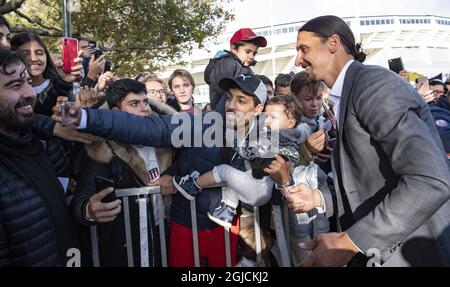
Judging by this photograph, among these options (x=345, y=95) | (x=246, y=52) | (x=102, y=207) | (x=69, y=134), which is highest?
(x=246, y=52)

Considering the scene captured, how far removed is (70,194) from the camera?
2773mm

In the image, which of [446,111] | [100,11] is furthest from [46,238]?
[100,11]

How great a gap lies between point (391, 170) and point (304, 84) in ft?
8.01

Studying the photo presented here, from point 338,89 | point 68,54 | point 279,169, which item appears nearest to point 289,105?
point 279,169

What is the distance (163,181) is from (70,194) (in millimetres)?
687

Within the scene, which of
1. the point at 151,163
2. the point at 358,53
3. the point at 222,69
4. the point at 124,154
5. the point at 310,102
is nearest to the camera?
the point at 358,53

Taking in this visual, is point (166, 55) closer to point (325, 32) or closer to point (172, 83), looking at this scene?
point (172, 83)

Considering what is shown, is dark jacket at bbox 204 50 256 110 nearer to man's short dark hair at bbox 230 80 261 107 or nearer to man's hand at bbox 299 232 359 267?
man's short dark hair at bbox 230 80 261 107

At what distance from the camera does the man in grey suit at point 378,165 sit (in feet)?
5.02

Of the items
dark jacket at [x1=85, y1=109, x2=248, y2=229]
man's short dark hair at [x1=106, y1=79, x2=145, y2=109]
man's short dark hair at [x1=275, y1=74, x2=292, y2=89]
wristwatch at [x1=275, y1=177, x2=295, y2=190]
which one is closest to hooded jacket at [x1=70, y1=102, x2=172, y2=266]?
dark jacket at [x1=85, y1=109, x2=248, y2=229]

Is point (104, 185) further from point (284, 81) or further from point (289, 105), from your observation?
point (284, 81)

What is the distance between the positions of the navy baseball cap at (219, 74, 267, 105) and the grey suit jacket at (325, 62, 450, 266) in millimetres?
1193

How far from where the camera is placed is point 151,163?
278 centimetres

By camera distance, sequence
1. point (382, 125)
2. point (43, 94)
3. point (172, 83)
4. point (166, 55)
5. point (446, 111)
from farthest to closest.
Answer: point (166, 55), point (172, 83), point (446, 111), point (43, 94), point (382, 125)
